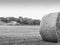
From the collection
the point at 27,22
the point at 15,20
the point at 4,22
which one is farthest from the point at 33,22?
the point at 4,22

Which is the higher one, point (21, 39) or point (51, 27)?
point (51, 27)

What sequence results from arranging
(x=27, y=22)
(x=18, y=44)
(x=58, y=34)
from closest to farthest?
(x=18, y=44) → (x=58, y=34) → (x=27, y=22)

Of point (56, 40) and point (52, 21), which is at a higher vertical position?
point (52, 21)

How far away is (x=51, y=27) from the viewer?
10.2 m

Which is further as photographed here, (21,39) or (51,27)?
(21,39)

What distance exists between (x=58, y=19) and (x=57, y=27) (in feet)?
1.95

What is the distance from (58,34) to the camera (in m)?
10.2

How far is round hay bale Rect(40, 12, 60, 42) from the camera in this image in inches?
400

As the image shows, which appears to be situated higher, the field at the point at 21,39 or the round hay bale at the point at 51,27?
the round hay bale at the point at 51,27

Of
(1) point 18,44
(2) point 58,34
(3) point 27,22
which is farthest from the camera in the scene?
(3) point 27,22

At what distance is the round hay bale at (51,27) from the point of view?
1015 cm

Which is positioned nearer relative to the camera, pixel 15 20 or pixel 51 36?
pixel 51 36

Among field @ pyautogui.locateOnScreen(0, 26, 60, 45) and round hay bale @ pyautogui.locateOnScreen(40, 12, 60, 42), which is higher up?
round hay bale @ pyautogui.locateOnScreen(40, 12, 60, 42)

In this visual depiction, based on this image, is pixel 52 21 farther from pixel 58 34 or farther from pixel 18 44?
pixel 18 44
